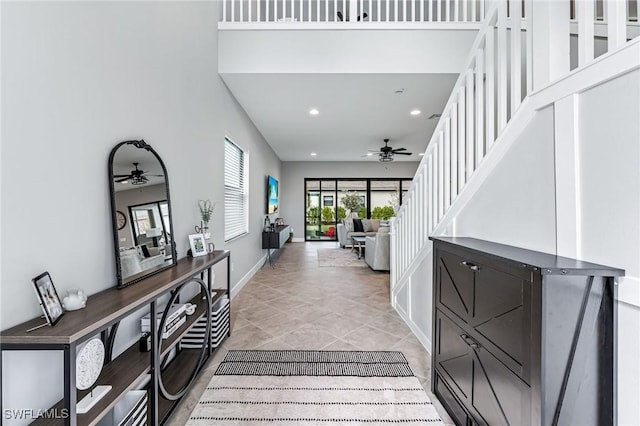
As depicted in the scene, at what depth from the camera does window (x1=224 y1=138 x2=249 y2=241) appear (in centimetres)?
400

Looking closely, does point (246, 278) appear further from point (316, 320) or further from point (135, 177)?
point (135, 177)

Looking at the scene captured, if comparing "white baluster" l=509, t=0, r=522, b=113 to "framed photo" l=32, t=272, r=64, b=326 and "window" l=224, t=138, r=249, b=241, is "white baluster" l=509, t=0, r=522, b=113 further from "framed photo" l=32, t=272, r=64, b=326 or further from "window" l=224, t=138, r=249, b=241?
"window" l=224, t=138, r=249, b=241

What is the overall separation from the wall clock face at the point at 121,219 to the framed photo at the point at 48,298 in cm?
53

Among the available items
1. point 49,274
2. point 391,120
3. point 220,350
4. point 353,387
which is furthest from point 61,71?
point 391,120

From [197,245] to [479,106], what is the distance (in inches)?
95.5

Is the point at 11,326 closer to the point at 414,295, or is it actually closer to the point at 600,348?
the point at 600,348

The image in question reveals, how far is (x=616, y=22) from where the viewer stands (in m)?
1.13

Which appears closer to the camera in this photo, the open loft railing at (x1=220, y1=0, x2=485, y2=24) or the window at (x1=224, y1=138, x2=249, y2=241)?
the open loft railing at (x1=220, y1=0, x2=485, y2=24)

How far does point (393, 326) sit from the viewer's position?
119 inches

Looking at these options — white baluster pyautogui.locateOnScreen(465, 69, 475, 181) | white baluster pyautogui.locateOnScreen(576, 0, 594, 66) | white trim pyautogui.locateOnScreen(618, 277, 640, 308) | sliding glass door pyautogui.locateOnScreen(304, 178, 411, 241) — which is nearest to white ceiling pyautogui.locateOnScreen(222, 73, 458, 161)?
white baluster pyautogui.locateOnScreen(465, 69, 475, 181)

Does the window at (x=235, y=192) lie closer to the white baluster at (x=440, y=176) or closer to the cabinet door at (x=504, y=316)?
the white baluster at (x=440, y=176)

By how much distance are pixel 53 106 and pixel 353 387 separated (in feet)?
7.24

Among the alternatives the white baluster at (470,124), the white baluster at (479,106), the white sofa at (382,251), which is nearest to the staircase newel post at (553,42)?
the white baluster at (479,106)

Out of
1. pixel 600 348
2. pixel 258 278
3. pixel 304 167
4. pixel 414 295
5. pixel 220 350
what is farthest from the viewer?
pixel 304 167
